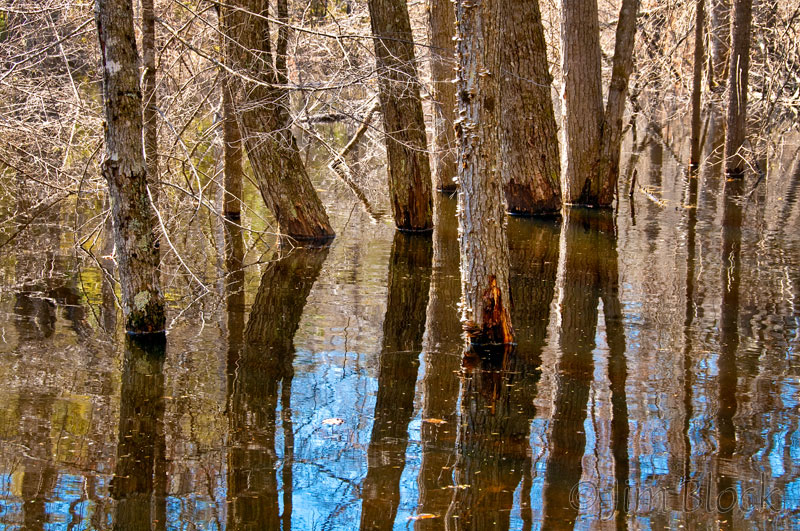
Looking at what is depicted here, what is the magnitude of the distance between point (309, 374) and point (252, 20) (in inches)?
253

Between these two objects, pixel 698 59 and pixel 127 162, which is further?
pixel 698 59

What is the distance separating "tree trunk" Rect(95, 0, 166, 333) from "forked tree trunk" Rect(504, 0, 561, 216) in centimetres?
812

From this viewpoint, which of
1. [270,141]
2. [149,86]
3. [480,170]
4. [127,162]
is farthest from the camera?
[270,141]

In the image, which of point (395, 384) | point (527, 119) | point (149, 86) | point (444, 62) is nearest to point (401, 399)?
point (395, 384)

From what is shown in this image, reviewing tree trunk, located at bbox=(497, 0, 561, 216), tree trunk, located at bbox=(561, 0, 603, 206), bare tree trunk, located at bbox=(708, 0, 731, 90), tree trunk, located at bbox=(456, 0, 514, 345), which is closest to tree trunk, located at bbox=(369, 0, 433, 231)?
tree trunk, located at bbox=(497, 0, 561, 216)

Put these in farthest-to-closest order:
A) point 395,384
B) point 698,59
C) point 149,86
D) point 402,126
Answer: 1. point 698,59
2. point 402,126
3. point 149,86
4. point 395,384

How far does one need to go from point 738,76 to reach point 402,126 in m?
9.11

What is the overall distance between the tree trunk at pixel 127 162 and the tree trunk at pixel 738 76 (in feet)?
46.0

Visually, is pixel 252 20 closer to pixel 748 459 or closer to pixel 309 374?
pixel 309 374

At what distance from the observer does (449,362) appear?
792 centimetres

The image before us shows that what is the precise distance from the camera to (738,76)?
19016 mm

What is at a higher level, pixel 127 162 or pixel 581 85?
pixel 581 85

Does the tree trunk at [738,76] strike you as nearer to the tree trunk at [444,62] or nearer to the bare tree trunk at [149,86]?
the tree trunk at [444,62]

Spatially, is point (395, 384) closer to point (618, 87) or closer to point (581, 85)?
point (581, 85)
